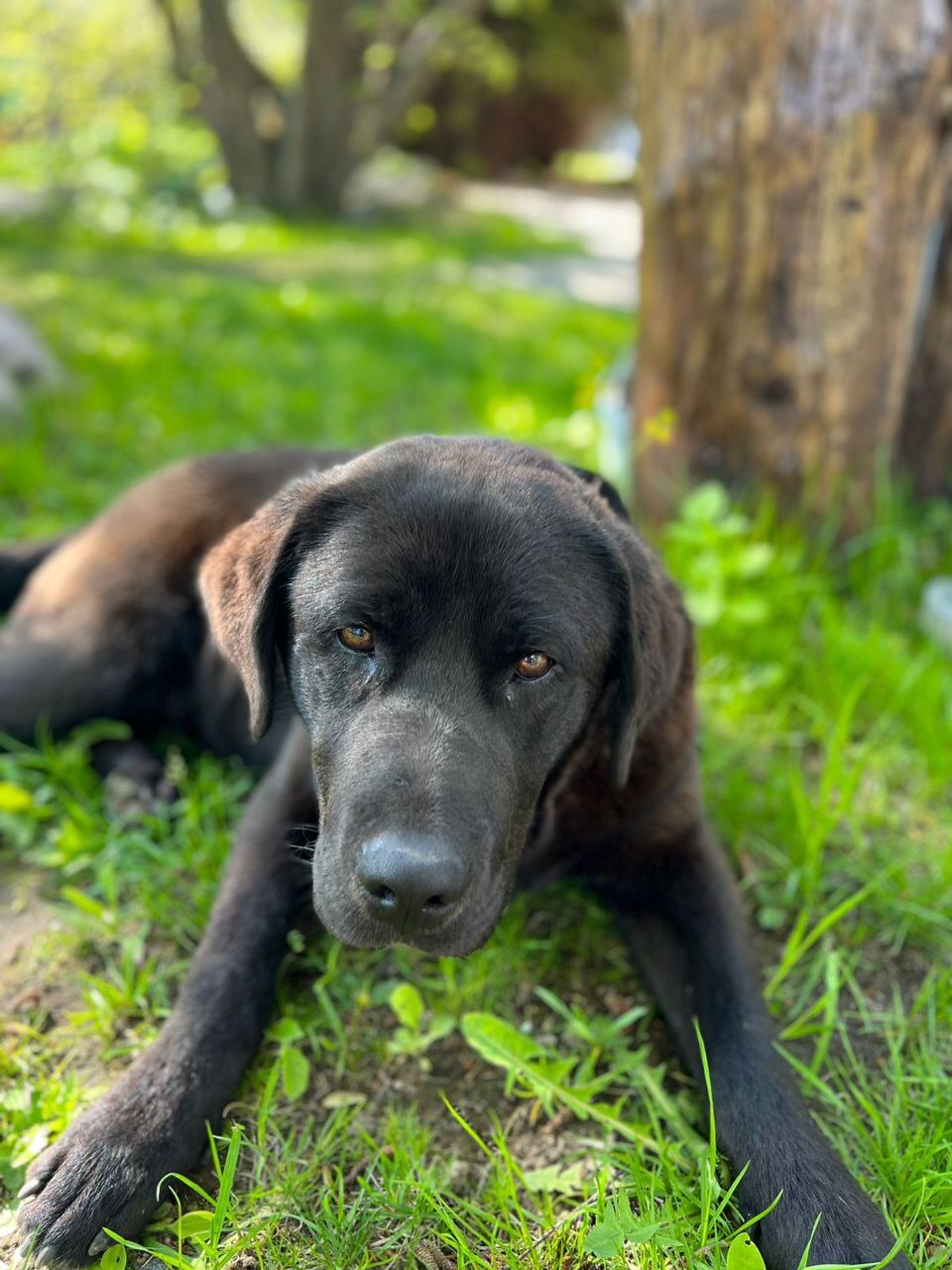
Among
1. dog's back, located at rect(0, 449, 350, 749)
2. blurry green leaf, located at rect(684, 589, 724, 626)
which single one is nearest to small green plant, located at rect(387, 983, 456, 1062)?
dog's back, located at rect(0, 449, 350, 749)

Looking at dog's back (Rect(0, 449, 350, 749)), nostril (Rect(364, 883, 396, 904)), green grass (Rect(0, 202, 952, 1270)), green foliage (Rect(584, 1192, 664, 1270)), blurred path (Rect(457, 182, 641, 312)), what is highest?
nostril (Rect(364, 883, 396, 904))

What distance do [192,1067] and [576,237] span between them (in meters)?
11.9

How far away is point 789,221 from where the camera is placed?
146 inches

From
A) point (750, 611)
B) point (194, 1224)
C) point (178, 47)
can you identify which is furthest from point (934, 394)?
point (178, 47)

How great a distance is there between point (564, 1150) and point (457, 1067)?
30 centimetres

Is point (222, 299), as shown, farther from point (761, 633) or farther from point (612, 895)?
point (612, 895)

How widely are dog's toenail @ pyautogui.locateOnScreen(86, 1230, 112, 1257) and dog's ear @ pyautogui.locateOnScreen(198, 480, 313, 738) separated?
911 mm

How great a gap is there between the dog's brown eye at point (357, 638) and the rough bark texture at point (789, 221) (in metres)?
2.28

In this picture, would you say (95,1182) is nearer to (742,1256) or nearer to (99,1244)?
(99,1244)

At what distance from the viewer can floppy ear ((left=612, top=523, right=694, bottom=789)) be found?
2148mm

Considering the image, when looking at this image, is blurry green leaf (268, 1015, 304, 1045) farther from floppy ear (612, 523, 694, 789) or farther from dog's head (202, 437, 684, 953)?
floppy ear (612, 523, 694, 789)

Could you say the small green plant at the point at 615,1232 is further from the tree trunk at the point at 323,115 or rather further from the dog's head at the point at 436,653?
the tree trunk at the point at 323,115

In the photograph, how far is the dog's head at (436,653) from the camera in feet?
6.01

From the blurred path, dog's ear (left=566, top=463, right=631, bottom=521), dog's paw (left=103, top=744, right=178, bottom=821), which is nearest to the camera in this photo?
dog's ear (left=566, top=463, right=631, bottom=521)
